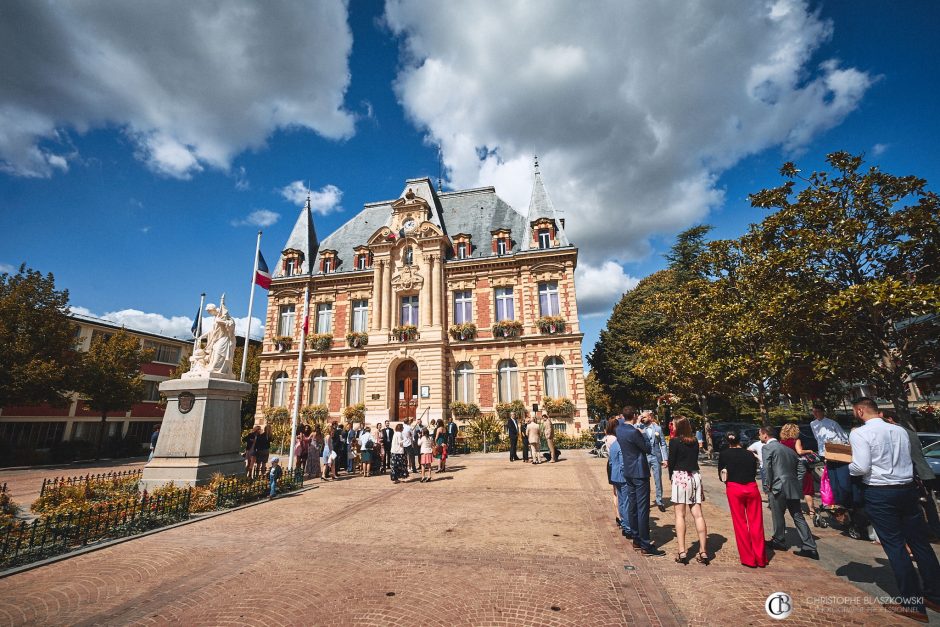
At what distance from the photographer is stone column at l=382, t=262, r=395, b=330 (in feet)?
84.1

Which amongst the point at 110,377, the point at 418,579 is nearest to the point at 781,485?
the point at 418,579

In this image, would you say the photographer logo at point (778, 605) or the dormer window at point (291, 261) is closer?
the photographer logo at point (778, 605)

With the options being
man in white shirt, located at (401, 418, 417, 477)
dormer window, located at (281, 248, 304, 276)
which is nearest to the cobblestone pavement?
man in white shirt, located at (401, 418, 417, 477)

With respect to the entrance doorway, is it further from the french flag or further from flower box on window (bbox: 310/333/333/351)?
the french flag

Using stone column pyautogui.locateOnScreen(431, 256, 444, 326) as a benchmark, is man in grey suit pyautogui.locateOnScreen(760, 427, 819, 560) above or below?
below

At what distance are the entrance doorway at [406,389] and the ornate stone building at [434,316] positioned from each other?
0.21 feet

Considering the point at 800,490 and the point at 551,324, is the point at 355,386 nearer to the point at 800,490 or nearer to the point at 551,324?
the point at 551,324

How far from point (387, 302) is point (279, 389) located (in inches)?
386

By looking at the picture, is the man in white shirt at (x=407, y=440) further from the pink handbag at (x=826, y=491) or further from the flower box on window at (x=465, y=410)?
the pink handbag at (x=826, y=491)

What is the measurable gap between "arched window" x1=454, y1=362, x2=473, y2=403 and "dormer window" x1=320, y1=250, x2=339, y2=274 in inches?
474

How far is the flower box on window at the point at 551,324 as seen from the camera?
79.0 feet

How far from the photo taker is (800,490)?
600cm

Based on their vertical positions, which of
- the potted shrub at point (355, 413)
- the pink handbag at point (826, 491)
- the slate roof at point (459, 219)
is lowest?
the pink handbag at point (826, 491)

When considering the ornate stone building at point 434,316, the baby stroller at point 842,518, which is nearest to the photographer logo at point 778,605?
the baby stroller at point 842,518
